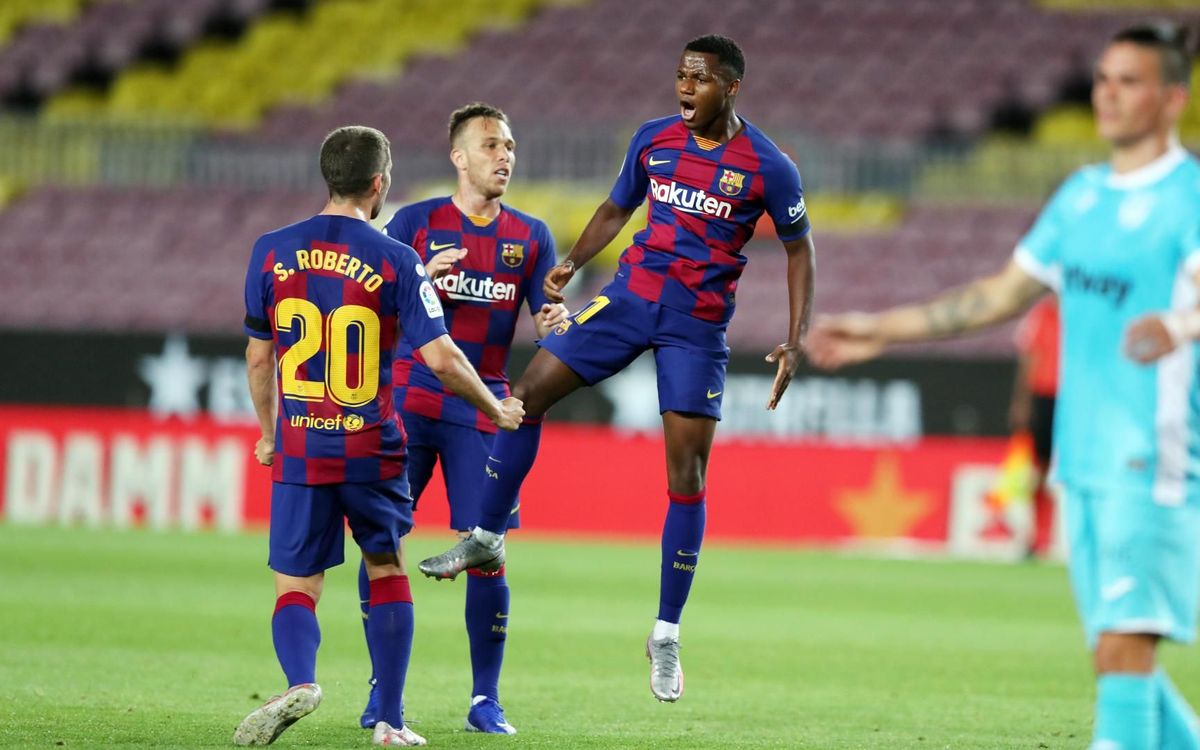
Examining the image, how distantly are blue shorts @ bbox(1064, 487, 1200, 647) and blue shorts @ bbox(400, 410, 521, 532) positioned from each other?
330 cm

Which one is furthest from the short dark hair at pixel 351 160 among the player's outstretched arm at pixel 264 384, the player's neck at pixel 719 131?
A: the player's neck at pixel 719 131

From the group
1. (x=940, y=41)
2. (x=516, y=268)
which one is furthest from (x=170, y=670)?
(x=940, y=41)

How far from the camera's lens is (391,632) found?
6.33m

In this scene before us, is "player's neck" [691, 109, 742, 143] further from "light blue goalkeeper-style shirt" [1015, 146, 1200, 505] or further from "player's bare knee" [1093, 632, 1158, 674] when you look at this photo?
"player's bare knee" [1093, 632, 1158, 674]

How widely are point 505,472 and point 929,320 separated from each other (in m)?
2.67

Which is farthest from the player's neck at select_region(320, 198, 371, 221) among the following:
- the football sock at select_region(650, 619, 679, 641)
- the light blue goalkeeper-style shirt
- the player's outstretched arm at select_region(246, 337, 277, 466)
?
the light blue goalkeeper-style shirt

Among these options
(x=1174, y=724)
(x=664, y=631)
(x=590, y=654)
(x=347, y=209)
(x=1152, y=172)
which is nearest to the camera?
(x=1152, y=172)

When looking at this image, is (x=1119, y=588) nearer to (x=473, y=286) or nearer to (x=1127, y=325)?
(x=1127, y=325)

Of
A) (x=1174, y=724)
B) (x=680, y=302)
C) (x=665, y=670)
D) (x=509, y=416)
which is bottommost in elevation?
(x=665, y=670)

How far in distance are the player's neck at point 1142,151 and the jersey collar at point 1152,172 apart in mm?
11

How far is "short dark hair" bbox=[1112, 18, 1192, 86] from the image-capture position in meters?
4.45

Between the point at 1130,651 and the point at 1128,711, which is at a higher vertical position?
the point at 1130,651

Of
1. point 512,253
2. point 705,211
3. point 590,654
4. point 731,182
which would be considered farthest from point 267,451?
point 590,654

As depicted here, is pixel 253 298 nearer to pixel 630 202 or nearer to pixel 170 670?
pixel 630 202
